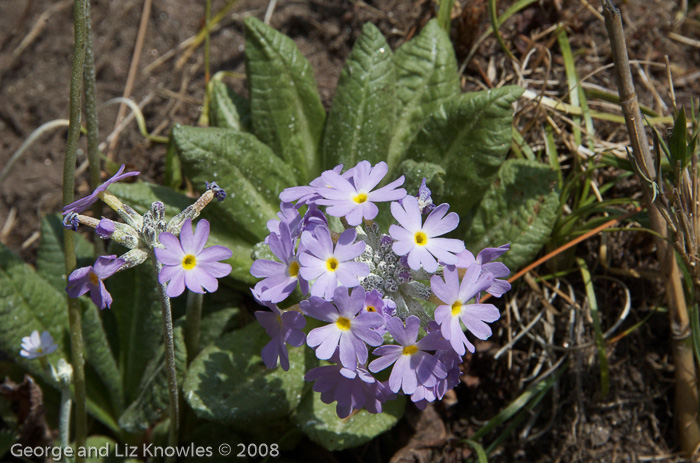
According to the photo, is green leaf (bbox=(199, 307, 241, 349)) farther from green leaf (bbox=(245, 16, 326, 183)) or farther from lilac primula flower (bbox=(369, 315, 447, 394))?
lilac primula flower (bbox=(369, 315, 447, 394))

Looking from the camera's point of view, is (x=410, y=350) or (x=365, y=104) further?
(x=365, y=104)

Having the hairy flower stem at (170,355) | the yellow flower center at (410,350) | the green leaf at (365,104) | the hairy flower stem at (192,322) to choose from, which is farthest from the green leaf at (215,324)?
the yellow flower center at (410,350)

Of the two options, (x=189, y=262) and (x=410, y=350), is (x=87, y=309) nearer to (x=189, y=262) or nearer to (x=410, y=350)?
(x=189, y=262)

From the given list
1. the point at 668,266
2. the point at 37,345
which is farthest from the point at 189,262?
the point at 668,266

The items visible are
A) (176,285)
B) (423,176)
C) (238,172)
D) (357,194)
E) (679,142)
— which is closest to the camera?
(176,285)

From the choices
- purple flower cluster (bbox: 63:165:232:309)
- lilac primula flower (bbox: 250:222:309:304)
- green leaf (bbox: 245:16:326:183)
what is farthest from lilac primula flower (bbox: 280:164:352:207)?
green leaf (bbox: 245:16:326:183)

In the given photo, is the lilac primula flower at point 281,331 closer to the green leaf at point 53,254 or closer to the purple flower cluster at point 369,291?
the purple flower cluster at point 369,291
